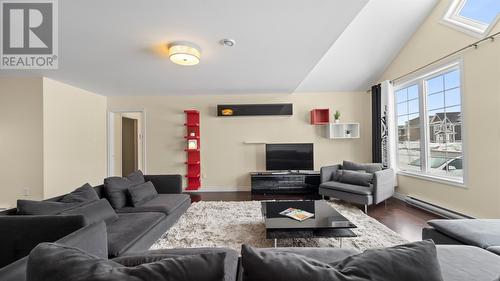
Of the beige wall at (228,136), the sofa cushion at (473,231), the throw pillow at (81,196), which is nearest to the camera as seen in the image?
the sofa cushion at (473,231)

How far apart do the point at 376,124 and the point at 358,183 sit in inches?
70.9

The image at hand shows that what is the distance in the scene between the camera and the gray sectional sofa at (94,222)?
1409 millimetres

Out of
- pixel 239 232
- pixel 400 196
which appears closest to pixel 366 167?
pixel 400 196

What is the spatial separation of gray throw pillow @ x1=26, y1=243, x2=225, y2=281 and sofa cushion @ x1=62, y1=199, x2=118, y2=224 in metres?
1.18

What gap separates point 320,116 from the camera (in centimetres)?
511

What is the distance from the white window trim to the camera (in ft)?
9.07

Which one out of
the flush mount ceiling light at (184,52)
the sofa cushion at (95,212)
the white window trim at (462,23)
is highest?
the white window trim at (462,23)

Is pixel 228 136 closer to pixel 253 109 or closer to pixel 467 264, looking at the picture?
pixel 253 109

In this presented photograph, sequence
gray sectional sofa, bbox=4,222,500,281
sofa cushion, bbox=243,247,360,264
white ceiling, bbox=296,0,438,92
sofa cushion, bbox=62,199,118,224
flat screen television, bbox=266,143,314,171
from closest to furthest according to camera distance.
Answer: gray sectional sofa, bbox=4,222,500,281 < sofa cushion, bbox=243,247,360,264 < sofa cushion, bbox=62,199,118,224 < white ceiling, bbox=296,0,438,92 < flat screen television, bbox=266,143,314,171

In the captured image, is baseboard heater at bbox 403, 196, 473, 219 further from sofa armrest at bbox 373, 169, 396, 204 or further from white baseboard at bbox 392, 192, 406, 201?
sofa armrest at bbox 373, 169, 396, 204

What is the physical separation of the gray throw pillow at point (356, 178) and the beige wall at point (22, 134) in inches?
216

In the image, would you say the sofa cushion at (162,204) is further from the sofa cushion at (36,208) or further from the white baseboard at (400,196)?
the white baseboard at (400,196)
